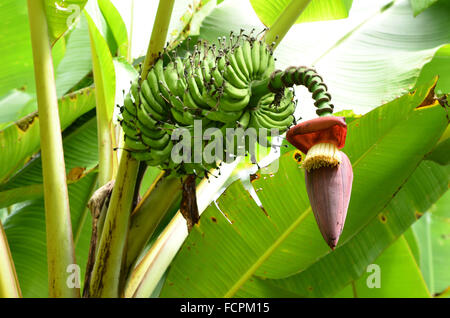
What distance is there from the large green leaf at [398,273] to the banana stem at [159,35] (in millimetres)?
773

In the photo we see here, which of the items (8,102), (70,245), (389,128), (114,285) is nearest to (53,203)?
(70,245)

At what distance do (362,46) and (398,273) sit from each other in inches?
25.7

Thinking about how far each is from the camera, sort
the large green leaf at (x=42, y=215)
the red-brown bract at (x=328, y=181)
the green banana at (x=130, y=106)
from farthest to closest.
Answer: the large green leaf at (x=42, y=215)
the green banana at (x=130, y=106)
the red-brown bract at (x=328, y=181)

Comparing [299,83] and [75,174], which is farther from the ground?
[75,174]

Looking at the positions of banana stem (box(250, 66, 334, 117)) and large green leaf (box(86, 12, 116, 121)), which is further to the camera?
large green leaf (box(86, 12, 116, 121))

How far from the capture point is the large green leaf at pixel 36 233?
1.41 metres

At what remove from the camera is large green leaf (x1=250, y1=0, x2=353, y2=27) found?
1.13 m

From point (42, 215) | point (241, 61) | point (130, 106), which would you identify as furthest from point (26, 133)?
point (241, 61)

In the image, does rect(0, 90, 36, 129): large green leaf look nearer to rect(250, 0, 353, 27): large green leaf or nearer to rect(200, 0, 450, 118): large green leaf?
rect(200, 0, 450, 118): large green leaf

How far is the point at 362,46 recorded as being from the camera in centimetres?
141

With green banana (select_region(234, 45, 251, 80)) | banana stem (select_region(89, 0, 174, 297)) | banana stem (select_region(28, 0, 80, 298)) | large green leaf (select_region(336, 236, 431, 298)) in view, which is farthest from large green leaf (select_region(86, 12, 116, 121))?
large green leaf (select_region(336, 236, 431, 298))

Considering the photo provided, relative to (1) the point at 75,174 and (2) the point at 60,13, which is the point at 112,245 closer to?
(1) the point at 75,174

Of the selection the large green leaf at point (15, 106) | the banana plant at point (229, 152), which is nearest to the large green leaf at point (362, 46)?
the banana plant at point (229, 152)

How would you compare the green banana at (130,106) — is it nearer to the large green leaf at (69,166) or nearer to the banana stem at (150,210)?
the banana stem at (150,210)
